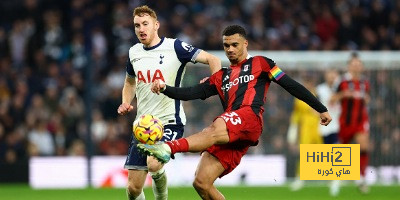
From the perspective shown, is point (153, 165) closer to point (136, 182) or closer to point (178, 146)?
point (136, 182)

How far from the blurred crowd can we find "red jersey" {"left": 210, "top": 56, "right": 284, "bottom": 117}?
8748 millimetres

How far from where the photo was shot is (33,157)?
1822cm

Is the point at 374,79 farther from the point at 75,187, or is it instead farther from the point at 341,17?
the point at 75,187

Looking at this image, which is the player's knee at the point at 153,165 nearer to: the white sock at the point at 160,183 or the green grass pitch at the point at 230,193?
the white sock at the point at 160,183

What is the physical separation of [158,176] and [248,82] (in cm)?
148

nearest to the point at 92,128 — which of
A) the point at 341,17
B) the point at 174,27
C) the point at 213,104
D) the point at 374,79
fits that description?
the point at 213,104

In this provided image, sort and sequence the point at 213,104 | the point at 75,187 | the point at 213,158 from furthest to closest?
the point at 213,104 < the point at 75,187 < the point at 213,158

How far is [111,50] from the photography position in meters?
21.1

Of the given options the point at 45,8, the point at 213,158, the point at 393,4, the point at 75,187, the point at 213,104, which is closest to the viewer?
the point at 213,158

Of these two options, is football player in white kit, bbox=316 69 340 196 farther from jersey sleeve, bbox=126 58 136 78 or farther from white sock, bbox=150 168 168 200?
white sock, bbox=150 168 168 200

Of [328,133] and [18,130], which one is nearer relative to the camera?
[328,133]

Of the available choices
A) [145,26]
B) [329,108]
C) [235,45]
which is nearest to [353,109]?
[329,108]

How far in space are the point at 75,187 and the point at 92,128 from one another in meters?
1.25

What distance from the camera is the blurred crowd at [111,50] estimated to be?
60.5 feet
